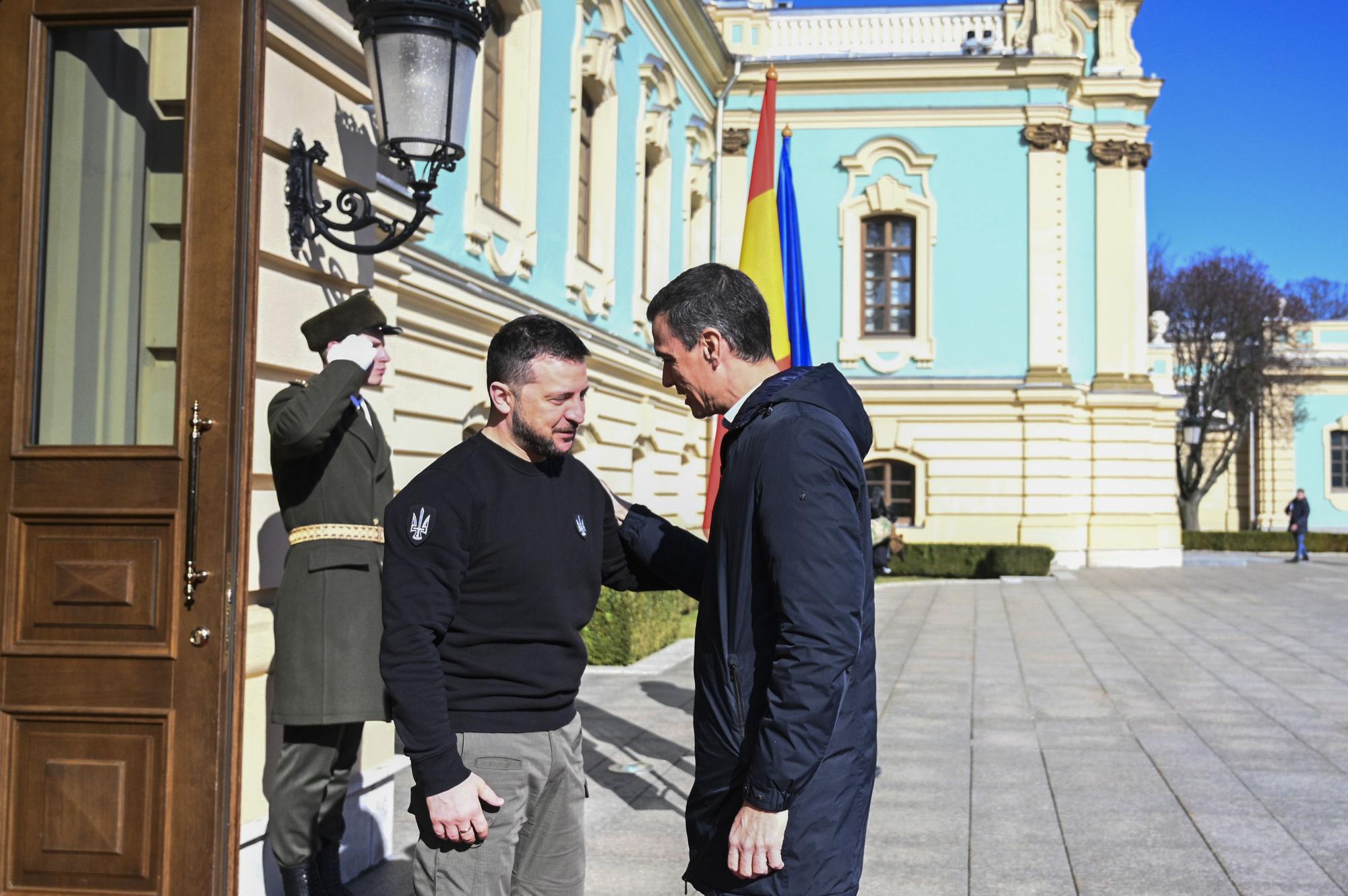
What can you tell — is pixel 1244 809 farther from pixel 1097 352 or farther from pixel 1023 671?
pixel 1097 352

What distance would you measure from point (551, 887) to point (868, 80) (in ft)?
78.2

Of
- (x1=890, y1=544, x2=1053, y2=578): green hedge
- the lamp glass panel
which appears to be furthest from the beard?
(x1=890, y1=544, x2=1053, y2=578): green hedge

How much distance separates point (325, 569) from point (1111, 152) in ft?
79.0

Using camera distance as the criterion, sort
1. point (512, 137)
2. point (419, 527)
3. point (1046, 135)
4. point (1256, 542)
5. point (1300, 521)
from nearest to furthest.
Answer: point (419, 527), point (512, 137), point (1046, 135), point (1300, 521), point (1256, 542)

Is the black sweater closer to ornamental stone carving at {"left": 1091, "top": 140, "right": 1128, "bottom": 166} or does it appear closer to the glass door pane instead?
the glass door pane

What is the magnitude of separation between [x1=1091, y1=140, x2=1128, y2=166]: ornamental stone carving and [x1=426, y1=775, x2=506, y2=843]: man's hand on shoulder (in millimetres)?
24971

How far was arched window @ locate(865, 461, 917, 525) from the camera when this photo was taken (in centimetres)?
2556

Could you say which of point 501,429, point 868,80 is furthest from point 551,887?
point 868,80

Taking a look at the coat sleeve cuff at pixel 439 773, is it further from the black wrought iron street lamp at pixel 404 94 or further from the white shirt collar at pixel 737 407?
the black wrought iron street lamp at pixel 404 94

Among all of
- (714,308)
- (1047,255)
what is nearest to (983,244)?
(1047,255)

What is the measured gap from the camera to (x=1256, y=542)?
4144 cm

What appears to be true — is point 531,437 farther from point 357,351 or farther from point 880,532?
point 880,532

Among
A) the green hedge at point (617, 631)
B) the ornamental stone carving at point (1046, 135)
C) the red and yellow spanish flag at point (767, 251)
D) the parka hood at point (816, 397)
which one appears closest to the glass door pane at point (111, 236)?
the parka hood at point (816, 397)

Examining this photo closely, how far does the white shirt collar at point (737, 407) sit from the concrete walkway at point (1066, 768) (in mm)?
2762
